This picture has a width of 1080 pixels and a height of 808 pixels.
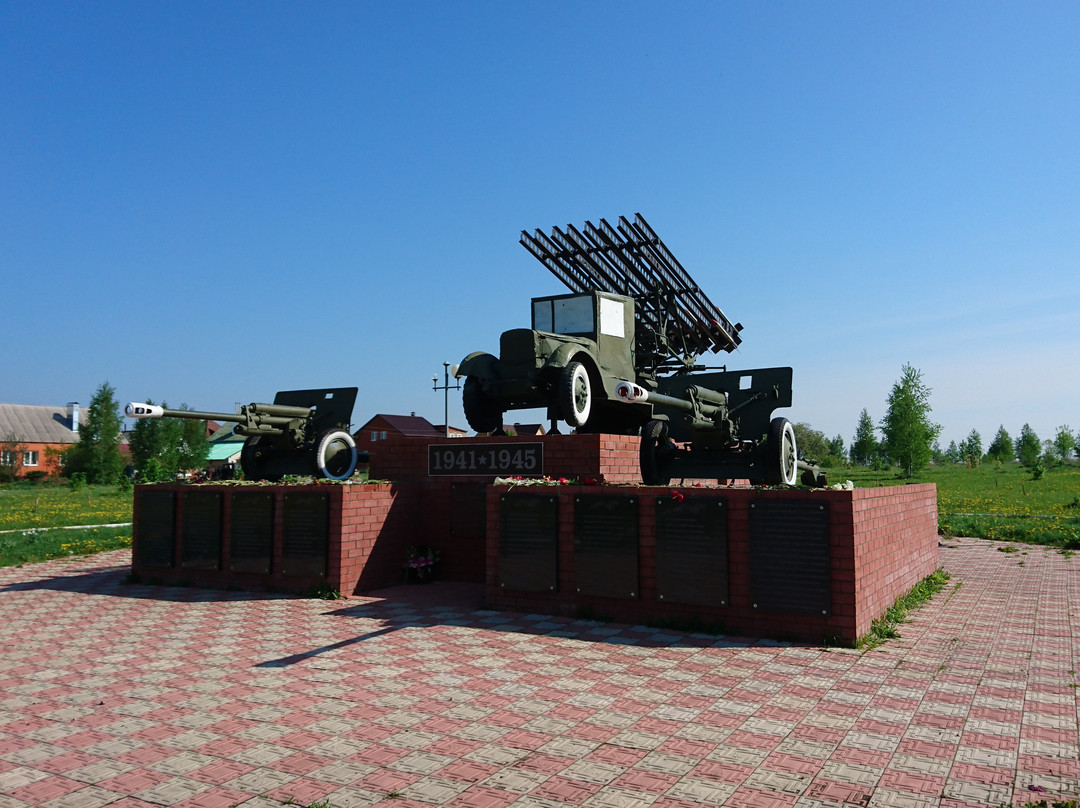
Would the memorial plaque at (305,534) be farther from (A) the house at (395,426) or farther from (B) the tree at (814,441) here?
(B) the tree at (814,441)

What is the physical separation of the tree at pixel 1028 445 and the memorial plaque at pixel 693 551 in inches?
2618

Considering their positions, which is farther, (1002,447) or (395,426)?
(1002,447)

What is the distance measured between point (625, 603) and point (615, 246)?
823 cm

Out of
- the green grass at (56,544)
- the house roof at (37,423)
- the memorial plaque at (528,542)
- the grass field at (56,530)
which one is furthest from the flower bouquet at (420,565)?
the house roof at (37,423)

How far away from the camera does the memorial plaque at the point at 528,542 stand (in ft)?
26.6

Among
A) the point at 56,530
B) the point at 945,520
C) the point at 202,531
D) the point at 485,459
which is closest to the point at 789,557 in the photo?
the point at 485,459

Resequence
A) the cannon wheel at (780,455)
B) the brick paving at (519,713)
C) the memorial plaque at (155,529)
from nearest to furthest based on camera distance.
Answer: the brick paving at (519,713) → the cannon wheel at (780,455) → the memorial plaque at (155,529)

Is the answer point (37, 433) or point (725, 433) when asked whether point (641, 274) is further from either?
point (37, 433)

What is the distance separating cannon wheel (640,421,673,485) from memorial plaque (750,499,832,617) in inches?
100

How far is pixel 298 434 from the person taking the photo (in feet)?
43.1

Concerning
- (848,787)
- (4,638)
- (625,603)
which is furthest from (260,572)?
(848,787)

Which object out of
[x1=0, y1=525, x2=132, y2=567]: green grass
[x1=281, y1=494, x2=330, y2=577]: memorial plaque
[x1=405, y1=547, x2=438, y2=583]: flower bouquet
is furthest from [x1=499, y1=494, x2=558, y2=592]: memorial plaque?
[x1=0, y1=525, x2=132, y2=567]: green grass

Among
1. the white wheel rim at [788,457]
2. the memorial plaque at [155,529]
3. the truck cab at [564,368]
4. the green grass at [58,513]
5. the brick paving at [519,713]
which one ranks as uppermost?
the truck cab at [564,368]

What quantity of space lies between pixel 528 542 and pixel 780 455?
3108 millimetres
